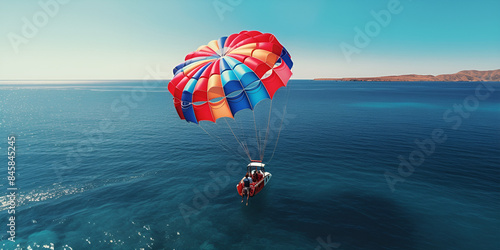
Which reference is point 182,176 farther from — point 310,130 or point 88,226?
point 310,130

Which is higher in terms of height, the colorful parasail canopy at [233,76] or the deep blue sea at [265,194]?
the colorful parasail canopy at [233,76]

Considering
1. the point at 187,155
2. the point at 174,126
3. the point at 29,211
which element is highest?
the point at 174,126

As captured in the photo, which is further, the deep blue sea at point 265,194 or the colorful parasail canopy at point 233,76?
the colorful parasail canopy at point 233,76

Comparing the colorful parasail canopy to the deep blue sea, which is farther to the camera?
the colorful parasail canopy

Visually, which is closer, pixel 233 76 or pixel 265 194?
pixel 233 76

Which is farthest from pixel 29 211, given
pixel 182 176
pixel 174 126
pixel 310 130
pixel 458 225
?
pixel 310 130

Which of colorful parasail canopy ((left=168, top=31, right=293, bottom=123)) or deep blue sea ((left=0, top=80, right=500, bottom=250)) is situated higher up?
colorful parasail canopy ((left=168, top=31, right=293, bottom=123))

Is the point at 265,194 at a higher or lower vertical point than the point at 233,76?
lower

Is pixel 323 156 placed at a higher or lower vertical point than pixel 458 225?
higher
